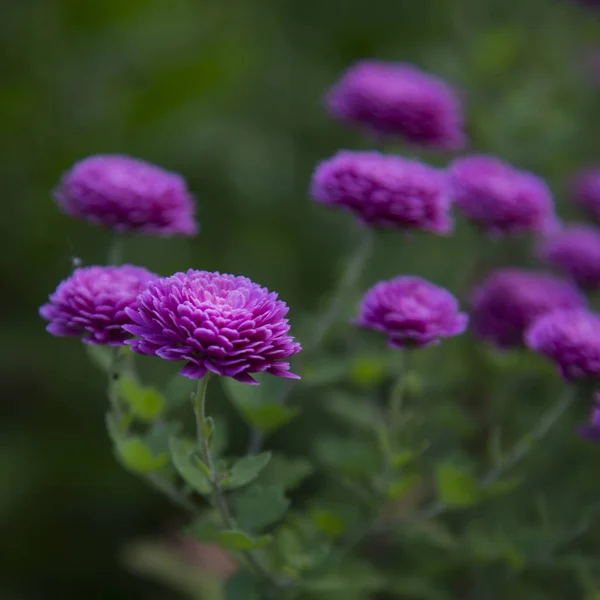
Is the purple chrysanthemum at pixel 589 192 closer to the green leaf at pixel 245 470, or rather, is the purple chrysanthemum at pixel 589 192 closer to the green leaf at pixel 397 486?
the green leaf at pixel 397 486

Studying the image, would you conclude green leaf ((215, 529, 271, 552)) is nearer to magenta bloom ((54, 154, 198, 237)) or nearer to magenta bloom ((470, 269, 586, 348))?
magenta bloom ((54, 154, 198, 237))

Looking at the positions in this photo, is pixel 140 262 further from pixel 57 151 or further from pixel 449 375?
pixel 449 375

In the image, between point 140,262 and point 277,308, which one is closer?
point 277,308

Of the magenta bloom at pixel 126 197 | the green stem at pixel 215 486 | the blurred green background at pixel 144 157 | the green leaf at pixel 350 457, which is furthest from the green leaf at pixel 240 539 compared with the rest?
the blurred green background at pixel 144 157

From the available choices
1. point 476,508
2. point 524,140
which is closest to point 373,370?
A: point 476,508

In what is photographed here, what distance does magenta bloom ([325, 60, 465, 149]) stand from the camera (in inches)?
46.8

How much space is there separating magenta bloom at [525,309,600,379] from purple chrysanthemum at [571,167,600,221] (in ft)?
1.92

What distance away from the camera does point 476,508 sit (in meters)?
1.23

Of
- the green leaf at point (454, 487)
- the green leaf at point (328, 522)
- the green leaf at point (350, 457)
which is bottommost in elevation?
the green leaf at point (328, 522)

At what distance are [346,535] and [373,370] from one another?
222 millimetres

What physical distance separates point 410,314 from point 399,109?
1.56 feet

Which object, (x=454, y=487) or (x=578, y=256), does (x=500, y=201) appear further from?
(x=454, y=487)

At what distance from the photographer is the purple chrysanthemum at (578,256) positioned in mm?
1185

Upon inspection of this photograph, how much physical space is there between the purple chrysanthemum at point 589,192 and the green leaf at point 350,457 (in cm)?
69
